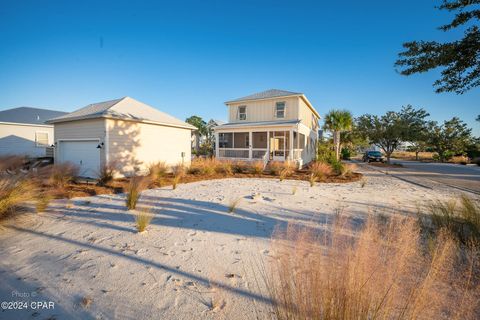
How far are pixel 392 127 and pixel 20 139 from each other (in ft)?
128

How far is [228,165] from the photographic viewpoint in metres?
13.6

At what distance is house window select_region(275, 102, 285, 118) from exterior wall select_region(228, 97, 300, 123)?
0.88 feet

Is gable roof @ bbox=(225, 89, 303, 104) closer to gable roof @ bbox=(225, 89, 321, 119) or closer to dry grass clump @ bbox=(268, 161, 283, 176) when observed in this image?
gable roof @ bbox=(225, 89, 321, 119)

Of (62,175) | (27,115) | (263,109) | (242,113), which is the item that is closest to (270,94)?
(263,109)

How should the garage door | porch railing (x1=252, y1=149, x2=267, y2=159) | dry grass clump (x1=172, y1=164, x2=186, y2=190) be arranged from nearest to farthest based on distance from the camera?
1. dry grass clump (x1=172, y1=164, x2=186, y2=190)
2. the garage door
3. porch railing (x1=252, y1=149, x2=267, y2=159)

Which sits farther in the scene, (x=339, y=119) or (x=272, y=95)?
(x=339, y=119)

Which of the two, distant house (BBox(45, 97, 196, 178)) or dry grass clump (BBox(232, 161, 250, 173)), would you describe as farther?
dry grass clump (BBox(232, 161, 250, 173))

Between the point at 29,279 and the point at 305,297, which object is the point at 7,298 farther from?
the point at 305,297

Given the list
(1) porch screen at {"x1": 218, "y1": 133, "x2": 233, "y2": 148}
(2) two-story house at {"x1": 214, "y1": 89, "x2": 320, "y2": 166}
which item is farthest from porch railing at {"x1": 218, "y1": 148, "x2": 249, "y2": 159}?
(1) porch screen at {"x1": 218, "y1": 133, "x2": 233, "y2": 148}

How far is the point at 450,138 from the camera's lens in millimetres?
32938

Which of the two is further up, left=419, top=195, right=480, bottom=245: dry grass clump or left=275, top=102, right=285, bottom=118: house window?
left=275, top=102, right=285, bottom=118: house window

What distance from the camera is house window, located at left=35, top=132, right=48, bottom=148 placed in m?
20.3

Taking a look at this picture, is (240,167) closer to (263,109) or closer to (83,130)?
(263,109)

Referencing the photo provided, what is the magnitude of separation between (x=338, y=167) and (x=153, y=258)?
13002 mm
